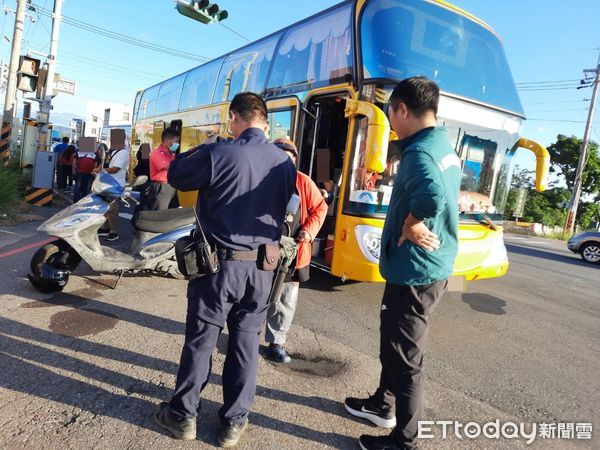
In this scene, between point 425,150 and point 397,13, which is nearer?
point 425,150

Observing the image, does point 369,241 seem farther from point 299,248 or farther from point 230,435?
point 230,435

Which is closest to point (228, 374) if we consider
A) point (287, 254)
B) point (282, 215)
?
point (287, 254)

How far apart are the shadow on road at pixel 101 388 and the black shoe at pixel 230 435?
0.34 ft

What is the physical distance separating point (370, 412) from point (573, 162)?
101 ft

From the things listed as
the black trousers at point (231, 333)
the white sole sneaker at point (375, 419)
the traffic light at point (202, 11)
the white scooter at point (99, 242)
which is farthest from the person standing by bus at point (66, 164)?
the white sole sneaker at point (375, 419)

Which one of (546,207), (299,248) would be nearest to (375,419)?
(299,248)

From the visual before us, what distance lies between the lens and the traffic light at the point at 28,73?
9.60 meters

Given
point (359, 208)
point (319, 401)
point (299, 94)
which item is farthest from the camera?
point (299, 94)

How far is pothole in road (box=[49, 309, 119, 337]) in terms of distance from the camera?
11.7 ft

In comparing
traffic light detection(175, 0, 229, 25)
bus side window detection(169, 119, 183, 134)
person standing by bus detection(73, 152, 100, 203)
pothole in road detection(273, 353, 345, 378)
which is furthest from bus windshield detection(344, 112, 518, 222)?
person standing by bus detection(73, 152, 100, 203)

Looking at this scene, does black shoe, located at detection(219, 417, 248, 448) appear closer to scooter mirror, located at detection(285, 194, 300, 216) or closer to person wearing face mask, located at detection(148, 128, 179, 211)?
scooter mirror, located at detection(285, 194, 300, 216)

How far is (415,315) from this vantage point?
90.8 inches

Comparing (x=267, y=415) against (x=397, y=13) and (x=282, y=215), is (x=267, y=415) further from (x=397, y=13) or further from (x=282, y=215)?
(x=397, y=13)

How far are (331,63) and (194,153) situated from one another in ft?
12.0
